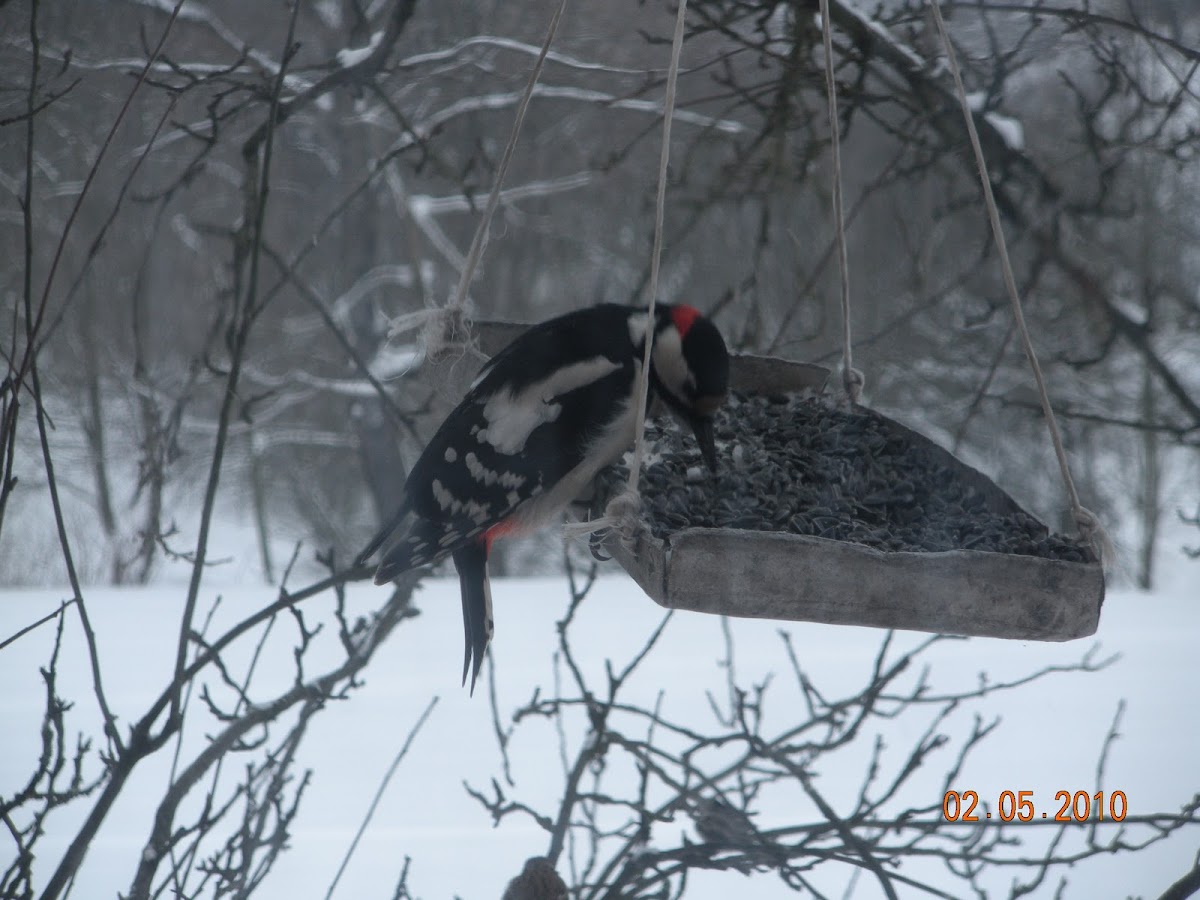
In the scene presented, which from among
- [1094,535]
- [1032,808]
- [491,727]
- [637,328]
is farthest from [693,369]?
[491,727]

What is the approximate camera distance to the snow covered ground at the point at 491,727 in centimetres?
261

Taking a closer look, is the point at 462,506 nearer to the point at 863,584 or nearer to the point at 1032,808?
the point at 863,584

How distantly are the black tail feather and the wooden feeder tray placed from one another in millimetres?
664

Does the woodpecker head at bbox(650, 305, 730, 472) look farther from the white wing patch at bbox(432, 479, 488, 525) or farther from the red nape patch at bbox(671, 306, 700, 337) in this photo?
the white wing patch at bbox(432, 479, 488, 525)

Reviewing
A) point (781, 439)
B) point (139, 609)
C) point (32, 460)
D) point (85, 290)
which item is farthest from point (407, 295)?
point (781, 439)

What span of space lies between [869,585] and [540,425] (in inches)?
25.5

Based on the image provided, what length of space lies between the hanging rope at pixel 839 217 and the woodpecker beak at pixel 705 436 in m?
0.33

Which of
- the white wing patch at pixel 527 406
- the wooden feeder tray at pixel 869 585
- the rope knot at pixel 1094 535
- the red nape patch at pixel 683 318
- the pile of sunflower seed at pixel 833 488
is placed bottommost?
the wooden feeder tray at pixel 869 585

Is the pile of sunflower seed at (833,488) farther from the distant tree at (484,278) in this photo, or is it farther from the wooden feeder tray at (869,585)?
the distant tree at (484,278)

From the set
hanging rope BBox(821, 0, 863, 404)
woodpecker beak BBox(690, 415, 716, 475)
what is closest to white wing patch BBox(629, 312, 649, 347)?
woodpecker beak BBox(690, 415, 716, 475)

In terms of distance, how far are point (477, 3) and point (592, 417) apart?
3.53 metres

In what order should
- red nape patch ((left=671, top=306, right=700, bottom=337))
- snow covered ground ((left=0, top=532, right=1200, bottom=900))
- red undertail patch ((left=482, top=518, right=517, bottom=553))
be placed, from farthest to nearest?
snow covered ground ((left=0, top=532, right=1200, bottom=900)) → red undertail patch ((left=482, top=518, right=517, bottom=553)) → red nape patch ((left=671, top=306, right=700, bottom=337))

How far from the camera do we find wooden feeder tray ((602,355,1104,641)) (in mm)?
1219

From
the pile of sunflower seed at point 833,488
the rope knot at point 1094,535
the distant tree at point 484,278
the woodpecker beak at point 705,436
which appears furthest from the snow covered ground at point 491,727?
the rope knot at point 1094,535
